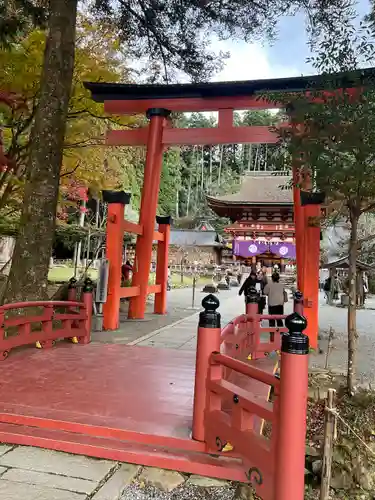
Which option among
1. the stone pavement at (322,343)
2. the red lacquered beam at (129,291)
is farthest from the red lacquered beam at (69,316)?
the red lacquered beam at (129,291)

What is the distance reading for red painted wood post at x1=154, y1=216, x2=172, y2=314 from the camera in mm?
11758

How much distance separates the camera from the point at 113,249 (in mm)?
8938

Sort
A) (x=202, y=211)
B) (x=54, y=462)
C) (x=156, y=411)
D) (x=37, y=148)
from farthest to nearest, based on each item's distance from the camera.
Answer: (x=202, y=211) < (x=37, y=148) < (x=156, y=411) < (x=54, y=462)

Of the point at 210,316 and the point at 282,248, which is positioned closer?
the point at 210,316

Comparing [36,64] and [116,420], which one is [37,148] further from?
[116,420]

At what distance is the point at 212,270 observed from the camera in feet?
117

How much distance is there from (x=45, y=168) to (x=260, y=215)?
1747 centimetres

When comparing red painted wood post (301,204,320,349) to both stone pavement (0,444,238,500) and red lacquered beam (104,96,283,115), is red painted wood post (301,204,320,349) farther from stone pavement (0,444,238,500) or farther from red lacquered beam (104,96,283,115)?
stone pavement (0,444,238,500)

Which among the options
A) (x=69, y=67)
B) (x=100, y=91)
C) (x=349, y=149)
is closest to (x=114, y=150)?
(x=100, y=91)

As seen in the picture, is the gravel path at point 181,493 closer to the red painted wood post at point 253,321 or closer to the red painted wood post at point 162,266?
the red painted wood post at point 253,321

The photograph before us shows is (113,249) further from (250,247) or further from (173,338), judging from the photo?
(250,247)

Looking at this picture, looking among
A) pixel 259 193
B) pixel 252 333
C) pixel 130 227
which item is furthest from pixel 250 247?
pixel 252 333

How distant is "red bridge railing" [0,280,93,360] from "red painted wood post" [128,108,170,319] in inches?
115

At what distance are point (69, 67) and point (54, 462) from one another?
651 cm
